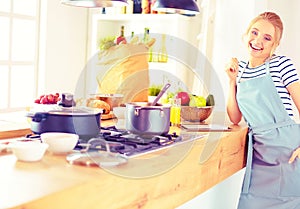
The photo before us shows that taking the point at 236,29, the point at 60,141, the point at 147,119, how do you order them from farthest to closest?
the point at 236,29 → the point at 147,119 → the point at 60,141

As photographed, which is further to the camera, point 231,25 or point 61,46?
point 61,46

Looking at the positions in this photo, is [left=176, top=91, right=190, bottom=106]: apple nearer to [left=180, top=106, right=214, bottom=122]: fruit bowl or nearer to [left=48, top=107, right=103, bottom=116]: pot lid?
[left=180, top=106, right=214, bottom=122]: fruit bowl

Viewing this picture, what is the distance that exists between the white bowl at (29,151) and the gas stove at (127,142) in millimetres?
139

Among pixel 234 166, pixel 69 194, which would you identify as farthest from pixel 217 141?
pixel 69 194

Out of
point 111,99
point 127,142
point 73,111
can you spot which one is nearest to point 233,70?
point 111,99

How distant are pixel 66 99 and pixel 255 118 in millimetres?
947

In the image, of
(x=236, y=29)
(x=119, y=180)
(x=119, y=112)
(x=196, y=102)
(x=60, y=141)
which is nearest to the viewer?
(x=119, y=180)

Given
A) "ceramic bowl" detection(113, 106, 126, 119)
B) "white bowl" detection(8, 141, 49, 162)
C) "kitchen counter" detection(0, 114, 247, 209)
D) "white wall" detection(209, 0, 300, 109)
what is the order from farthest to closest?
1. "white wall" detection(209, 0, 300, 109)
2. "ceramic bowl" detection(113, 106, 126, 119)
3. "white bowl" detection(8, 141, 49, 162)
4. "kitchen counter" detection(0, 114, 247, 209)

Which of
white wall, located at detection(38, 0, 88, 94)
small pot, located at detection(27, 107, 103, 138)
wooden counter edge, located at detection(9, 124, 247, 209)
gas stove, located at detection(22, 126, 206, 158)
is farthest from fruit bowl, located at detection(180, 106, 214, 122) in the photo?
white wall, located at detection(38, 0, 88, 94)

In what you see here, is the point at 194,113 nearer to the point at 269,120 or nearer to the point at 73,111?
the point at 269,120

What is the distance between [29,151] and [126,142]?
0.37 meters

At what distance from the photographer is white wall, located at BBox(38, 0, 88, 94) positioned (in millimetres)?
3689

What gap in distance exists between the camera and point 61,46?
151 inches

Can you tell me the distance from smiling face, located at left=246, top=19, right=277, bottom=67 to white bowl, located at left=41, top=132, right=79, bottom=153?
1.11m
